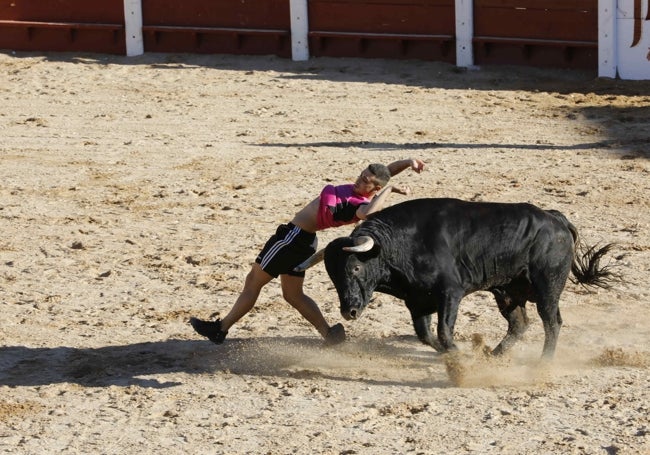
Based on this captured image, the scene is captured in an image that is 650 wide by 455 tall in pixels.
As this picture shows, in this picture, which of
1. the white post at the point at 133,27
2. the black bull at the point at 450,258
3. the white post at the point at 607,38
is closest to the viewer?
the black bull at the point at 450,258

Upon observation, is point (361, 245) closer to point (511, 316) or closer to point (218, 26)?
point (511, 316)

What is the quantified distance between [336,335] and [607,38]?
24.5 ft

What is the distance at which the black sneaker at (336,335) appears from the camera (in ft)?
21.7

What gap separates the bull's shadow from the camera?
6.46 metres

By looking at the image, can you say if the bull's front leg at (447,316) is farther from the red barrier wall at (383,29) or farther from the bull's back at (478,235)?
the red barrier wall at (383,29)

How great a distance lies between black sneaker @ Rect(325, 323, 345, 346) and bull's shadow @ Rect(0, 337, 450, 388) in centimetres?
11

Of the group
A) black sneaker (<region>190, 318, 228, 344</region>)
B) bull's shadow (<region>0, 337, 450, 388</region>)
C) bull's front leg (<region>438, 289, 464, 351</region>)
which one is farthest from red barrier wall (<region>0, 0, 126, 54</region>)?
bull's front leg (<region>438, 289, 464, 351</region>)

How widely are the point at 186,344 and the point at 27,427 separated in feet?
4.10

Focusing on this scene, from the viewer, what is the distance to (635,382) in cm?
618

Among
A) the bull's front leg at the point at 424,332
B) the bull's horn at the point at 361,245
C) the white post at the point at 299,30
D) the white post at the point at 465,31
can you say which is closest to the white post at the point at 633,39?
the white post at the point at 465,31

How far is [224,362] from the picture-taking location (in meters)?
6.68

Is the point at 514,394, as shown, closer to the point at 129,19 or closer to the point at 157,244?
the point at 157,244

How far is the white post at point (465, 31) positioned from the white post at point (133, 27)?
143 inches

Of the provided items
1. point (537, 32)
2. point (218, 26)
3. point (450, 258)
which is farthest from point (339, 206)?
point (218, 26)
